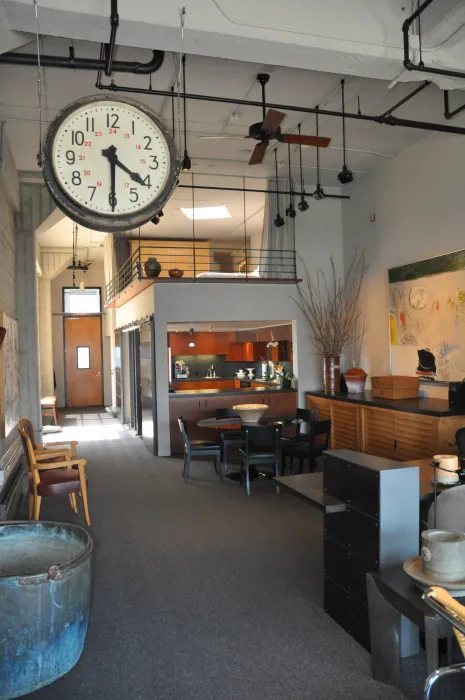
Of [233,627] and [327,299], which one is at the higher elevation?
[327,299]

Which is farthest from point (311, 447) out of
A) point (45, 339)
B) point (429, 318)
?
point (45, 339)

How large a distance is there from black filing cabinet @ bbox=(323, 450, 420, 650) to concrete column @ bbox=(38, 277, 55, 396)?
13036mm

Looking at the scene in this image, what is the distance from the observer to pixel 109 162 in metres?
2.60

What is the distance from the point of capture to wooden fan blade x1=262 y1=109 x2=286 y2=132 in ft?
14.1

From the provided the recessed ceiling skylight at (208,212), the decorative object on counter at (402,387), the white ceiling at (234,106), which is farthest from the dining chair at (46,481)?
the recessed ceiling skylight at (208,212)

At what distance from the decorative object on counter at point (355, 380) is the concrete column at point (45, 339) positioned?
9.66 meters

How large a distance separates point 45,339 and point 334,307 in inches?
374

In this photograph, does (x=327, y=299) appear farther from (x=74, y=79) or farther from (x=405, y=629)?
(x=405, y=629)

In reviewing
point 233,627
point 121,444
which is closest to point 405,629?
point 233,627

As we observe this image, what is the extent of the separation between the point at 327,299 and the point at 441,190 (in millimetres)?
2895

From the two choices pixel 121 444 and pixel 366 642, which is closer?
pixel 366 642

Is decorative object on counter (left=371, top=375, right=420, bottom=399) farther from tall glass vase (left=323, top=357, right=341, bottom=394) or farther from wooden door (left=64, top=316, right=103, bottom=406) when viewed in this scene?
wooden door (left=64, top=316, right=103, bottom=406)

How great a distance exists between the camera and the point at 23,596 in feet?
8.13

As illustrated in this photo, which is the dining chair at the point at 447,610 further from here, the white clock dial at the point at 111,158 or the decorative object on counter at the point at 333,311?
the decorative object on counter at the point at 333,311
